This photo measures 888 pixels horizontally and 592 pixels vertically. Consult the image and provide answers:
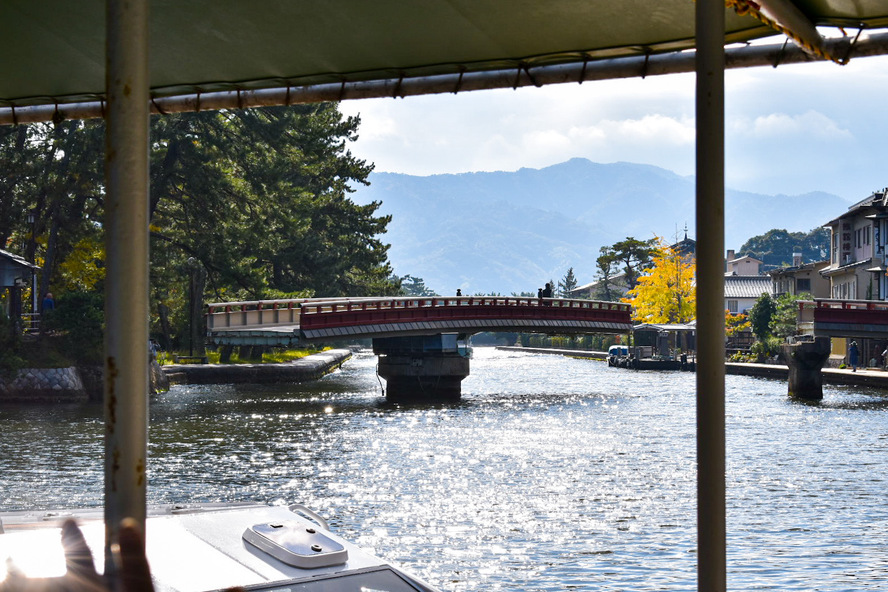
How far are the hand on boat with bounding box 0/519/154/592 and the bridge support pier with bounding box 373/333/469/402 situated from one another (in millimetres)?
35460

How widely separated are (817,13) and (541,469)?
695 inches

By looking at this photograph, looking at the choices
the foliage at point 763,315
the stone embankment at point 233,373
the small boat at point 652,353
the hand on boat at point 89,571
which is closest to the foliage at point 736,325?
the small boat at point 652,353

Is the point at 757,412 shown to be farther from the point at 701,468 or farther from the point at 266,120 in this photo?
the point at 701,468

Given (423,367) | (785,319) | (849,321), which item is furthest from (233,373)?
(785,319)

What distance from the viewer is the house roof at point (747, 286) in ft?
355

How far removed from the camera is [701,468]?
137 inches

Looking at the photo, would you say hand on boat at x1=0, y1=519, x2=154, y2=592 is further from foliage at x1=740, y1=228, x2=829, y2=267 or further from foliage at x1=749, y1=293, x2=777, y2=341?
foliage at x1=740, y1=228, x2=829, y2=267

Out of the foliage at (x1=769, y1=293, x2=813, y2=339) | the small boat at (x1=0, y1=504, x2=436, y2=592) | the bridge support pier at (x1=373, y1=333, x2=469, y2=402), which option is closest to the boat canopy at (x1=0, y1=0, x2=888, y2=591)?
the small boat at (x1=0, y1=504, x2=436, y2=592)

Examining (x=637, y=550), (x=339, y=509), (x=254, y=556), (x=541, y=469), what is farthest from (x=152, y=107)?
(x=541, y=469)

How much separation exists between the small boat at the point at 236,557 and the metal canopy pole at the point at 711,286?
7.24 feet

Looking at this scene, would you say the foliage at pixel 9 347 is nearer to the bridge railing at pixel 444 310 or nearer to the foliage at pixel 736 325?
the bridge railing at pixel 444 310

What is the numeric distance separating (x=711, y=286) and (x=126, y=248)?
6.45 ft

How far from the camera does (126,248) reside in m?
3.13

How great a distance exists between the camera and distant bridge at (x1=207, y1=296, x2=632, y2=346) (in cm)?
4003
